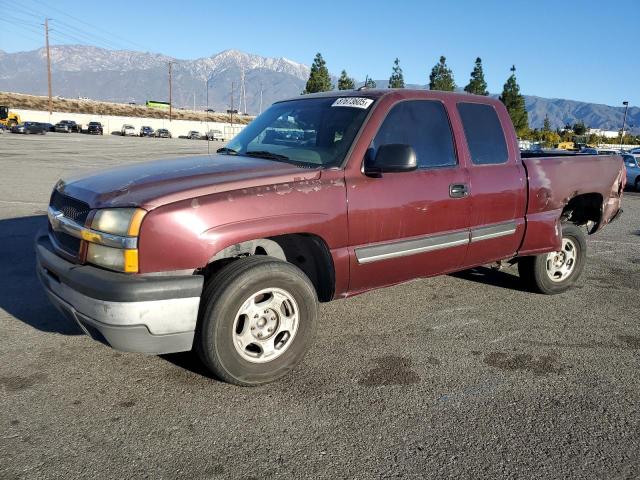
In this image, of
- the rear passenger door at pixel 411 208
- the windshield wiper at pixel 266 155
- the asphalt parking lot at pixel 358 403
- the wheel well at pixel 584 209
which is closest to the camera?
the asphalt parking lot at pixel 358 403

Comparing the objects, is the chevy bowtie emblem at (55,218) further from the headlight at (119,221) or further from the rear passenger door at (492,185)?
the rear passenger door at (492,185)

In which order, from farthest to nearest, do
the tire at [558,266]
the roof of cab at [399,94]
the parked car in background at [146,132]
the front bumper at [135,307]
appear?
1. the parked car in background at [146,132]
2. the tire at [558,266]
3. the roof of cab at [399,94]
4. the front bumper at [135,307]

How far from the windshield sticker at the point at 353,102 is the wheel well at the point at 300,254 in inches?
43.2

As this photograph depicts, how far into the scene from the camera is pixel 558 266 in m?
5.28

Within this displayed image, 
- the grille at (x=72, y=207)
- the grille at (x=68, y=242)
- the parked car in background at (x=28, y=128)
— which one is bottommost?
the grille at (x=68, y=242)

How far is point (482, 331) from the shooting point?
4.23 metres

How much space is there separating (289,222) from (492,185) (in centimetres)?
200

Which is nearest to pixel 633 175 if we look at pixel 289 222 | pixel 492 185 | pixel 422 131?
pixel 492 185

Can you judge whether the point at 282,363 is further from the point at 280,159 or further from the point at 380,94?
the point at 380,94

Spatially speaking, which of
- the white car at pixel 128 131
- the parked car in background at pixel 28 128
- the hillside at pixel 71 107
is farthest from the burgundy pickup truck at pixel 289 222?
the hillside at pixel 71 107

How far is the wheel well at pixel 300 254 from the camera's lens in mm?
3295

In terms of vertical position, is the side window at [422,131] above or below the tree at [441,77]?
below

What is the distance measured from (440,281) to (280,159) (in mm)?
2697

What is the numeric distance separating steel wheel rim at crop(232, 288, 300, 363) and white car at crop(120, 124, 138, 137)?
63.2 meters
